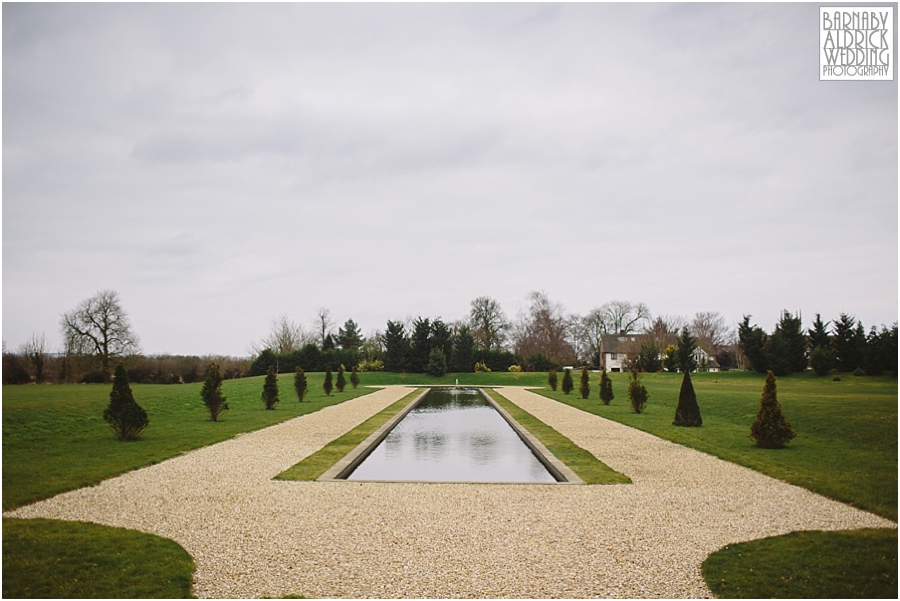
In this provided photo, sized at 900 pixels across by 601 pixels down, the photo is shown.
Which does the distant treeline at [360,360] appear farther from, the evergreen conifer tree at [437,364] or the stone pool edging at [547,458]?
the stone pool edging at [547,458]

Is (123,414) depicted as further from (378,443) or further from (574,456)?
(574,456)

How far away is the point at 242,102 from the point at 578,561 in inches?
478

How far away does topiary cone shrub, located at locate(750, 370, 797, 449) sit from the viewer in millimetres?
10547

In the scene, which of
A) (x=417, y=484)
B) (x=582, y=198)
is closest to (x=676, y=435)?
(x=417, y=484)

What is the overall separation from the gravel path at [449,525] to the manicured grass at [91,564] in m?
0.21

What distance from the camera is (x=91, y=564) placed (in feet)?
15.5

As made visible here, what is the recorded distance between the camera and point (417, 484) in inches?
316

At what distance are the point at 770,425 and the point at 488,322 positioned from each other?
154 feet

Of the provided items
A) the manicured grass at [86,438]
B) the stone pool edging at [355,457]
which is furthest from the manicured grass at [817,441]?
the manicured grass at [86,438]

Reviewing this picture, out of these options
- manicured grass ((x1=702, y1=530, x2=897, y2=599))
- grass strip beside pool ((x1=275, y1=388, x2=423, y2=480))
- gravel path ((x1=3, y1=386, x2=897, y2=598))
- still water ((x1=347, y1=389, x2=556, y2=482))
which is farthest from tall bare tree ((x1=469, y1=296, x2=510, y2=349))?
manicured grass ((x1=702, y1=530, x2=897, y2=599))

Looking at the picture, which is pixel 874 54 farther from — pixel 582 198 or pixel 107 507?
pixel 582 198

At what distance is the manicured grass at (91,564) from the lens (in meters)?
4.35

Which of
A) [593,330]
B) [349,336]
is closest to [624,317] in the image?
[593,330]

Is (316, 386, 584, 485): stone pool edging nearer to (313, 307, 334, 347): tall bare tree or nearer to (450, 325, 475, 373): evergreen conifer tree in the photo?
(450, 325, 475, 373): evergreen conifer tree
